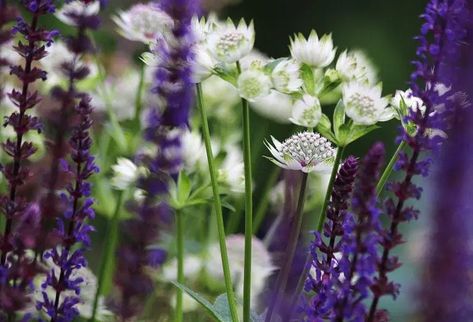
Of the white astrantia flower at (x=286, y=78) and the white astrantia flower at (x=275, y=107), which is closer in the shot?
the white astrantia flower at (x=286, y=78)

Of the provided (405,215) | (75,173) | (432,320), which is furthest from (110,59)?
(432,320)

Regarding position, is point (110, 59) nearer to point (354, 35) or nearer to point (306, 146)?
point (306, 146)

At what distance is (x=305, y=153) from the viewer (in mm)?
941

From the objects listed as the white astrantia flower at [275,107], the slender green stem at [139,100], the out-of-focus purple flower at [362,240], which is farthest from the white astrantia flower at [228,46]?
the white astrantia flower at [275,107]

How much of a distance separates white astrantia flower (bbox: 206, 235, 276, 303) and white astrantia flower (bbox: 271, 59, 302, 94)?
374mm

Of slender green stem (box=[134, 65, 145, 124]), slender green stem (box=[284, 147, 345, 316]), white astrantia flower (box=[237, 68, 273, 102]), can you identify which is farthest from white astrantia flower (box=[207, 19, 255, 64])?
slender green stem (box=[134, 65, 145, 124])

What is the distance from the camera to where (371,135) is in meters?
3.09

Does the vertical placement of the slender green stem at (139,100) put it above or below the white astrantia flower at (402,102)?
above

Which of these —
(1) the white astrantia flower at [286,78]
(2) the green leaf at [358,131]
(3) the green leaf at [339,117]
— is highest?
(1) the white astrantia flower at [286,78]

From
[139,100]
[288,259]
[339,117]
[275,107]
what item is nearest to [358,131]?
[339,117]

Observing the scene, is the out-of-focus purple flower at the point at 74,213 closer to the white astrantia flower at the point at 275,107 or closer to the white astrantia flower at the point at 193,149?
the white astrantia flower at the point at 193,149

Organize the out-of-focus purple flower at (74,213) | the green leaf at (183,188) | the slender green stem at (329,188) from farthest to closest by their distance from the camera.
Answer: the green leaf at (183,188) → the slender green stem at (329,188) → the out-of-focus purple flower at (74,213)

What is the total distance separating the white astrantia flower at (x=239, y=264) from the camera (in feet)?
4.12

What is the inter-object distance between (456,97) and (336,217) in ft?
0.62
